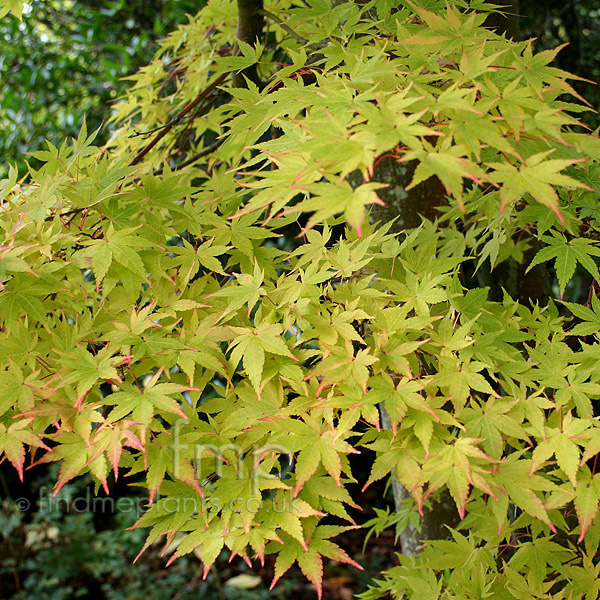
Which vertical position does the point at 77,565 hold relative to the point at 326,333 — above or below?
below

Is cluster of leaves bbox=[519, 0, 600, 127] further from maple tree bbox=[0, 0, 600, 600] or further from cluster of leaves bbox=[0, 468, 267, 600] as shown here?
cluster of leaves bbox=[0, 468, 267, 600]

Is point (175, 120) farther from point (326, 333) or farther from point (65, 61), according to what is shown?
point (65, 61)

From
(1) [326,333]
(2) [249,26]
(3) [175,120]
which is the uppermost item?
(2) [249,26]

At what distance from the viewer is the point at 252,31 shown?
1.34 meters

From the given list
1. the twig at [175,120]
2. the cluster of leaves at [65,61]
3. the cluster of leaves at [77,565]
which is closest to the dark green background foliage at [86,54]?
the cluster of leaves at [65,61]

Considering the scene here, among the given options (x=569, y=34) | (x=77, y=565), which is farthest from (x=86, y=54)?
(x=77, y=565)

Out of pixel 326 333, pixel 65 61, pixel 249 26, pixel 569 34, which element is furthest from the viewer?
pixel 569 34

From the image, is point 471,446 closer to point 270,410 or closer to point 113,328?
point 270,410

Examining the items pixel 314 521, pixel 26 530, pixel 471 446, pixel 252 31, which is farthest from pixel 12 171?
pixel 26 530

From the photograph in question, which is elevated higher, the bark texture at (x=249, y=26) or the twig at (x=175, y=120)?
the bark texture at (x=249, y=26)

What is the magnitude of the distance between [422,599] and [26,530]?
8.07 ft

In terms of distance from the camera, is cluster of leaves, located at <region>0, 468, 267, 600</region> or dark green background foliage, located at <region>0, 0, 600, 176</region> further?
cluster of leaves, located at <region>0, 468, 267, 600</region>

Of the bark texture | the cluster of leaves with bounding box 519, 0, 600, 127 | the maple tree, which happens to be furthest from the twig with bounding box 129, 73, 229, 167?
the cluster of leaves with bounding box 519, 0, 600, 127

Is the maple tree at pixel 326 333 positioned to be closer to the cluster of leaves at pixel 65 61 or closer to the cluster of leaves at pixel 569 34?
the cluster of leaves at pixel 65 61
